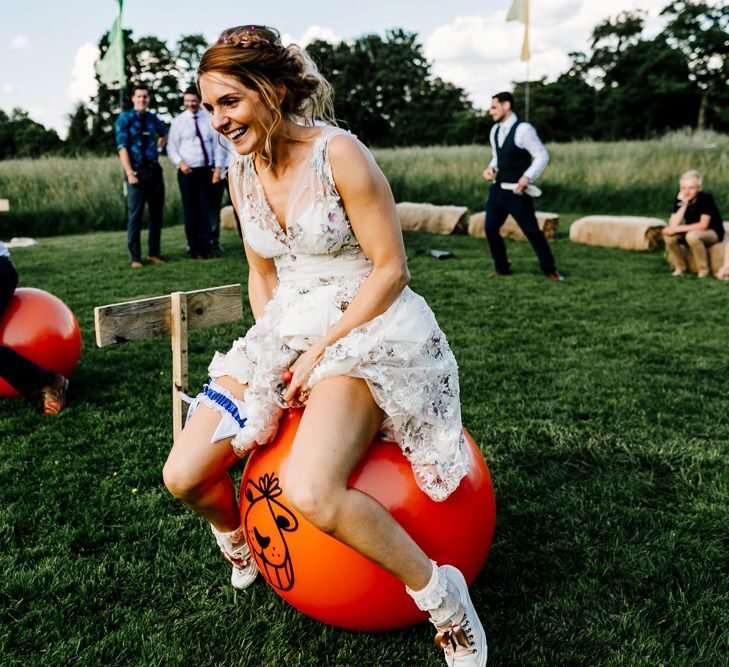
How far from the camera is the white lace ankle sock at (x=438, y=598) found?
2.27 m

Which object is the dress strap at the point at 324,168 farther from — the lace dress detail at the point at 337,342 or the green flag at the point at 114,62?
the green flag at the point at 114,62

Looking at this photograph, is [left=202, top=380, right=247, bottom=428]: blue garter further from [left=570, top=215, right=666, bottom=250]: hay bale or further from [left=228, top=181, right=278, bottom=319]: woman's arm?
[left=570, top=215, right=666, bottom=250]: hay bale

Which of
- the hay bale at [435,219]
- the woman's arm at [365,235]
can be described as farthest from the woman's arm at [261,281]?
the hay bale at [435,219]

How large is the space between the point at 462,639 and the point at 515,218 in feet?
24.5

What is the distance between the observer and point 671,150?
17984mm

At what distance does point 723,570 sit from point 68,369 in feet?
14.6

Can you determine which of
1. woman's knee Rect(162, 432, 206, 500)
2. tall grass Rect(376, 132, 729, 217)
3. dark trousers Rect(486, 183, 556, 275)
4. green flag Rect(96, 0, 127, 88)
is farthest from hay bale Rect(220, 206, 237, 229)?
woman's knee Rect(162, 432, 206, 500)

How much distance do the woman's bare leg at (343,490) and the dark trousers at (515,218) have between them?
725 centimetres

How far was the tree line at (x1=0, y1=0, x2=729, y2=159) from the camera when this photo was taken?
51.3 metres

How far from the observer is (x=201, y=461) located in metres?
2.53

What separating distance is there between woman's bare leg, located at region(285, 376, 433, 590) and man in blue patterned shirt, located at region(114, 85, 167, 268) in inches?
334

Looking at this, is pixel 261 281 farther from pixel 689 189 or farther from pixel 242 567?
pixel 689 189

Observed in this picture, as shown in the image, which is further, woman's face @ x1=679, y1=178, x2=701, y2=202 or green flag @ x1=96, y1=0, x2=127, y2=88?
green flag @ x1=96, y1=0, x2=127, y2=88

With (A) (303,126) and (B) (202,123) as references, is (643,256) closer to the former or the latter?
(B) (202,123)
